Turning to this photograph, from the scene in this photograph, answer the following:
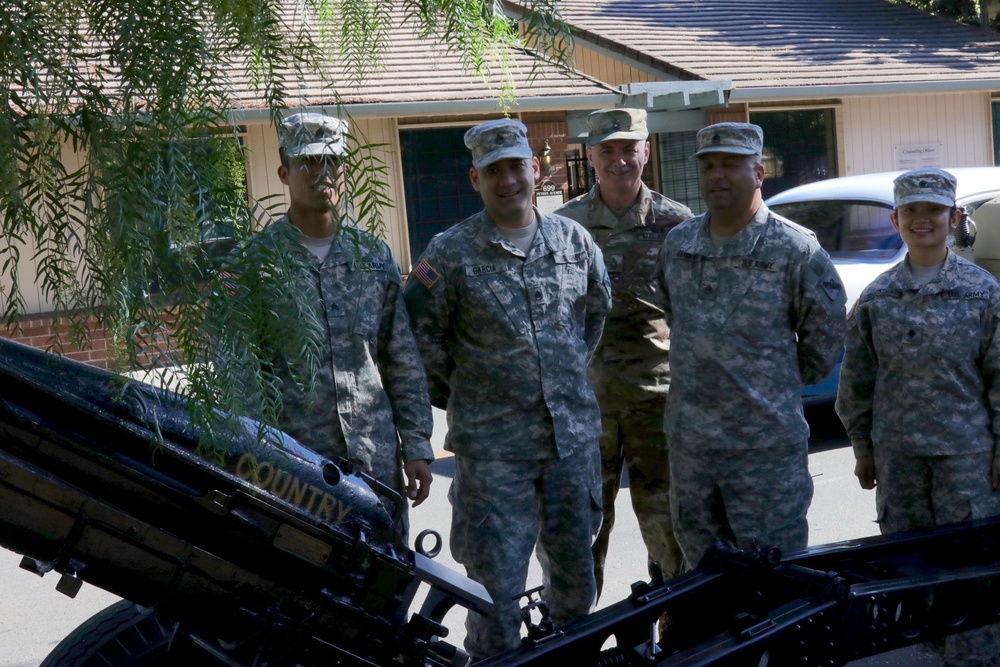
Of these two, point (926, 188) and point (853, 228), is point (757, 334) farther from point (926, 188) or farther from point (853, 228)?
point (853, 228)

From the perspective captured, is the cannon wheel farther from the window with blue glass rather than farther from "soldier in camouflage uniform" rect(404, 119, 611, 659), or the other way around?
the window with blue glass

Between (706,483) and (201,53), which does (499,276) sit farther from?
(201,53)

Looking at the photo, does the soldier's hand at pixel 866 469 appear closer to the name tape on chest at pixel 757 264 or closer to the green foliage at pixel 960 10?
the name tape on chest at pixel 757 264

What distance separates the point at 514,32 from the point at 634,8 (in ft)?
47.6

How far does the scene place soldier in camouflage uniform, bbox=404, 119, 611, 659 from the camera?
11.9ft

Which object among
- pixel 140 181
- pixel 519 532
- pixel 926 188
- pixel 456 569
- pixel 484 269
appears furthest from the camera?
pixel 456 569

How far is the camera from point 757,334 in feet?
12.1

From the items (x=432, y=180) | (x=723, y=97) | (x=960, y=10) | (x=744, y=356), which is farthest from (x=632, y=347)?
(x=960, y=10)

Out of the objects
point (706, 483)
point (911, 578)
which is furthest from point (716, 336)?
point (911, 578)

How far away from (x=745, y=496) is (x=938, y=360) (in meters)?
0.77

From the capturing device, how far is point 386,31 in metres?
2.04

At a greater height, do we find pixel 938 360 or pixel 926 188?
pixel 926 188

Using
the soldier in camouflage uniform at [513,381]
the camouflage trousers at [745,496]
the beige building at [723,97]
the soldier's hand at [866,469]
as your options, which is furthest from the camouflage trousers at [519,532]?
the beige building at [723,97]

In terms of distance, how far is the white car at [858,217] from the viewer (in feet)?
23.1
